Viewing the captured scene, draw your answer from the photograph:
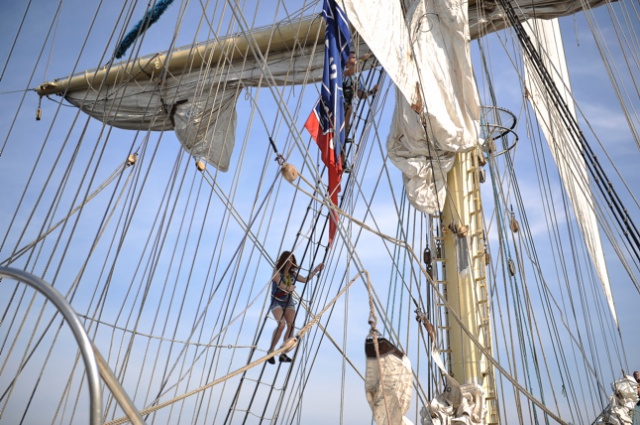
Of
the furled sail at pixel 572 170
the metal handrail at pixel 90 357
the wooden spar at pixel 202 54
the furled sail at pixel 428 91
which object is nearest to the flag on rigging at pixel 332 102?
the furled sail at pixel 428 91

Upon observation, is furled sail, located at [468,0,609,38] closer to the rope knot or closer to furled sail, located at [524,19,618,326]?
furled sail, located at [524,19,618,326]

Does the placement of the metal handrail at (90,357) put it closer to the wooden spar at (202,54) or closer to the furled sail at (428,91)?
the furled sail at (428,91)

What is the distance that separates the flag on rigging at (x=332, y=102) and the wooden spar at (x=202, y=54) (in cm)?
166

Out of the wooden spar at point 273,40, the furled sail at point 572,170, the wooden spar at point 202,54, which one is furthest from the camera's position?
the furled sail at point 572,170

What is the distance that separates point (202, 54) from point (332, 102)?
4188 millimetres

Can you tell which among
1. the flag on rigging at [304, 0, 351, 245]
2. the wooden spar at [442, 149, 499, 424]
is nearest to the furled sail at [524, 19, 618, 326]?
the wooden spar at [442, 149, 499, 424]

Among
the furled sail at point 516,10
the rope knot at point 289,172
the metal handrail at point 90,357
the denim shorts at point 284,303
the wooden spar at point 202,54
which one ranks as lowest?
the metal handrail at point 90,357

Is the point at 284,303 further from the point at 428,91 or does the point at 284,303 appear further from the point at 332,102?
the point at 428,91

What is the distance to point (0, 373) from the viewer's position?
15.6 feet

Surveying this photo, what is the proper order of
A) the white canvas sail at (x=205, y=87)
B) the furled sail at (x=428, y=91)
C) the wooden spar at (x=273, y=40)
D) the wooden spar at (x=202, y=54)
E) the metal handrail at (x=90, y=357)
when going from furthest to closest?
the white canvas sail at (x=205, y=87)
the wooden spar at (x=202, y=54)
the wooden spar at (x=273, y=40)
the furled sail at (x=428, y=91)
the metal handrail at (x=90, y=357)

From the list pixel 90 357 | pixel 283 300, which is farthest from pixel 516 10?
pixel 90 357

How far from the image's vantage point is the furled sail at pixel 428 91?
6008 mm

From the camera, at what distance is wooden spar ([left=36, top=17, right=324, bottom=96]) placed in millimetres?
8375

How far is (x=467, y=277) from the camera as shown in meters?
6.18
